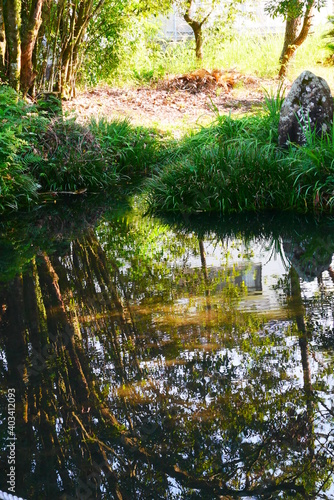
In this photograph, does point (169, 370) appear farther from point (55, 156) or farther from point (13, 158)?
point (55, 156)

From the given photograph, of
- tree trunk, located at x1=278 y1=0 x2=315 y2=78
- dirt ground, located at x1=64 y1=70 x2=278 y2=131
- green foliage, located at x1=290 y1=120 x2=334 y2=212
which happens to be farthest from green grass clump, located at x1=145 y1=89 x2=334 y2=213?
tree trunk, located at x1=278 y1=0 x2=315 y2=78

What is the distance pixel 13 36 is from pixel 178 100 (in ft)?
20.1

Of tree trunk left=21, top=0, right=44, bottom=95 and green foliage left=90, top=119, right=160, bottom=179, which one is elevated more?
tree trunk left=21, top=0, right=44, bottom=95

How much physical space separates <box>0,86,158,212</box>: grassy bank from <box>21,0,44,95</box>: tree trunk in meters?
Result: 0.45

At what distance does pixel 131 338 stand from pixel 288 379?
1.15 metres

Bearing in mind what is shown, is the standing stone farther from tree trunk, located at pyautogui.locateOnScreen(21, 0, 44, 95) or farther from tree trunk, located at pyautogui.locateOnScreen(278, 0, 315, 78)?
tree trunk, located at pyautogui.locateOnScreen(278, 0, 315, 78)

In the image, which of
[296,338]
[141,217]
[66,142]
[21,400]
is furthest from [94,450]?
[66,142]

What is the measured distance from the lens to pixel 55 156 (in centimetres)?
945

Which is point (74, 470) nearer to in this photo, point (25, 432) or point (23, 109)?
point (25, 432)

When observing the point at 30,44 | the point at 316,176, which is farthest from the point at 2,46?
the point at 316,176

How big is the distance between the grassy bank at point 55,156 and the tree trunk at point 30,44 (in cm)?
45

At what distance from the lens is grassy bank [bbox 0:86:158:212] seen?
8578mm

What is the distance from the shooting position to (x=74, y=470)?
2.77 metres

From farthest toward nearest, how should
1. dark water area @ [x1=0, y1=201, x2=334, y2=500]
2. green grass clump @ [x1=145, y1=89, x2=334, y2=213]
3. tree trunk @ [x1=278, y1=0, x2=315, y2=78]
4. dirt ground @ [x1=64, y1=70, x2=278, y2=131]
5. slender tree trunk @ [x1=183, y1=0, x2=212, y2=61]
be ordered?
slender tree trunk @ [x1=183, y1=0, x2=212, y2=61] → tree trunk @ [x1=278, y1=0, x2=315, y2=78] → dirt ground @ [x1=64, y1=70, x2=278, y2=131] → green grass clump @ [x1=145, y1=89, x2=334, y2=213] → dark water area @ [x1=0, y1=201, x2=334, y2=500]
